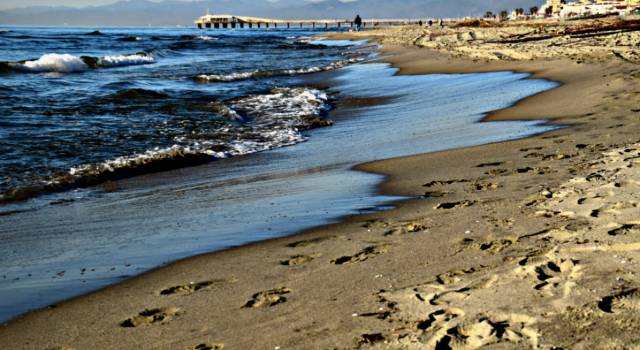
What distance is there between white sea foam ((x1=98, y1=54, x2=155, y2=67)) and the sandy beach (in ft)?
77.1

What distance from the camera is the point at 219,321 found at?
9.67ft

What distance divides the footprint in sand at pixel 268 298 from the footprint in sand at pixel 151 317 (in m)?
0.39

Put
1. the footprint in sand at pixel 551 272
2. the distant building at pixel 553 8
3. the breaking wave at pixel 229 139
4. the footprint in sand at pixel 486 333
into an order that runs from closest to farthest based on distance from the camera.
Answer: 1. the footprint in sand at pixel 486 333
2. the footprint in sand at pixel 551 272
3. the breaking wave at pixel 229 139
4. the distant building at pixel 553 8

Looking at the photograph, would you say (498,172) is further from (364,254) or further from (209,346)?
Answer: (209,346)

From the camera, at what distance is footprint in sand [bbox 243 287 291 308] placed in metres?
3.12

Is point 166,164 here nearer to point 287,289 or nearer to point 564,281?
point 287,289

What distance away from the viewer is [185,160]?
313 inches

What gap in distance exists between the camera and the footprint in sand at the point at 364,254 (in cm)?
368

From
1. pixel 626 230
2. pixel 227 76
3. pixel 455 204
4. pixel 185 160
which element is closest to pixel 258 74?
pixel 227 76

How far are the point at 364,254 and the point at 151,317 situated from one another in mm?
1353

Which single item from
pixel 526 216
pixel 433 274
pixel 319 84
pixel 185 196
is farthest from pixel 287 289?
pixel 319 84

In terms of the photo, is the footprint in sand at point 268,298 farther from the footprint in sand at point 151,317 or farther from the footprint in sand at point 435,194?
the footprint in sand at point 435,194

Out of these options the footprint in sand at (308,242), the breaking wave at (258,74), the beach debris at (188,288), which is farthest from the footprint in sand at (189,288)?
the breaking wave at (258,74)

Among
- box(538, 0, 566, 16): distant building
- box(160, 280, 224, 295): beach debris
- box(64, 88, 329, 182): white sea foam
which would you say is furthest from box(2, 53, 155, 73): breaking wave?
box(538, 0, 566, 16): distant building
